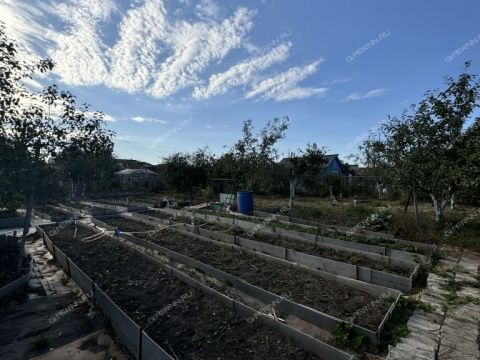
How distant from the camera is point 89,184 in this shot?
65.3 feet

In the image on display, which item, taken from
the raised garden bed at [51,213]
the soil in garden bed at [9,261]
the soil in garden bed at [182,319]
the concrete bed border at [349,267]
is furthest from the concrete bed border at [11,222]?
the concrete bed border at [349,267]

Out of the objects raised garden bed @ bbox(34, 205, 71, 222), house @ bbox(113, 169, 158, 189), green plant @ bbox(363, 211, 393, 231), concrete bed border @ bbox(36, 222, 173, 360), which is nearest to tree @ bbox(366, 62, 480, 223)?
green plant @ bbox(363, 211, 393, 231)

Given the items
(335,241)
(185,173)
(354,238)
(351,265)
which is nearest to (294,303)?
(351,265)

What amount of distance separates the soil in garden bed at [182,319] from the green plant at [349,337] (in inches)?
18.9

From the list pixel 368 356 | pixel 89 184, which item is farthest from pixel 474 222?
pixel 89 184

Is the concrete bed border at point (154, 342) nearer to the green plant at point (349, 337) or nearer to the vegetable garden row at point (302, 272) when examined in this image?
the vegetable garden row at point (302, 272)

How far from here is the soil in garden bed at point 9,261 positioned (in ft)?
17.0

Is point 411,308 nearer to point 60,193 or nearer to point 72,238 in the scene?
point 60,193

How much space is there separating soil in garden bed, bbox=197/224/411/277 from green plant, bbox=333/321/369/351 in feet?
8.25

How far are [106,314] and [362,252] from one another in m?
5.09

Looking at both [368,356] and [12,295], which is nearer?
[368,356]

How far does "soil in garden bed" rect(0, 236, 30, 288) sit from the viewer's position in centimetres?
518

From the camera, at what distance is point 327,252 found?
6594 millimetres

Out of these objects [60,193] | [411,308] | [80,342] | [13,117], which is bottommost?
[80,342]
